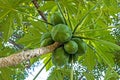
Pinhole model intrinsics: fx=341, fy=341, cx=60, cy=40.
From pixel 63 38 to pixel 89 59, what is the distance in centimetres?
84

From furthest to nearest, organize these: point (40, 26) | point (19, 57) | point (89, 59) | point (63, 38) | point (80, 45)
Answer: point (89, 59) < point (40, 26) < point (80, 45) < point (63, 38) < point (19, 57)

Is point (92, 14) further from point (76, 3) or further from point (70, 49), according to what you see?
point (70, 49)

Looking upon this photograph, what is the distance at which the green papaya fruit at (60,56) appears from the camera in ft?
6.81

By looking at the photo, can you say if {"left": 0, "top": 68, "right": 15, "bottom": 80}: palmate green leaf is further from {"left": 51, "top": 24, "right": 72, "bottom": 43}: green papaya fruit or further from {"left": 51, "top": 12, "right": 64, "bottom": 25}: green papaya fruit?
{"left": 51, "top": 24, "right": 72, "bottom": 43}: green papaya fruit

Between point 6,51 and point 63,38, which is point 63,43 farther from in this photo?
point 6,51

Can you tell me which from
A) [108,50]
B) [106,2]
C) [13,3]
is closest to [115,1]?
[106,2]

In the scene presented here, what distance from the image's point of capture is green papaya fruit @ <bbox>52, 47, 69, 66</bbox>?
208cm

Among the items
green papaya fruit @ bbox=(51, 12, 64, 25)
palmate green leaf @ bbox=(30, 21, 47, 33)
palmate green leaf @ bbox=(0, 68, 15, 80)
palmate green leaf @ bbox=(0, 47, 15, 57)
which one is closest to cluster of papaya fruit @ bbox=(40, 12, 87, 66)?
green papaya fruit @ bbox=(51, 12, 64, 25)

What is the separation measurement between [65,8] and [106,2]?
374mm

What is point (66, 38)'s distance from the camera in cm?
209

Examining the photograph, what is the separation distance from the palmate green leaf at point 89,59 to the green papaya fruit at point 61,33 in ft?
2.40

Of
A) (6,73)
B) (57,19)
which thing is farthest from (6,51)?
(57,19)

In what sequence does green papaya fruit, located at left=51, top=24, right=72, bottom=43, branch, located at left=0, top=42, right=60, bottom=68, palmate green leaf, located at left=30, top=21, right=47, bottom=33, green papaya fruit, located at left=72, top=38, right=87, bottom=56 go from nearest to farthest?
branch, located at left=0, top=42, right=60, bottom=68 → green papaya fruit, located at left=51, top=24, right=72, bottom=43 → green papaya fruit, located at left=72, top=38, right=87, bottom=56 → palmate green leaf, located at left=30, top=21, right=47, bottom=33

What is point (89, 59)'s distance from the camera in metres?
2.87
